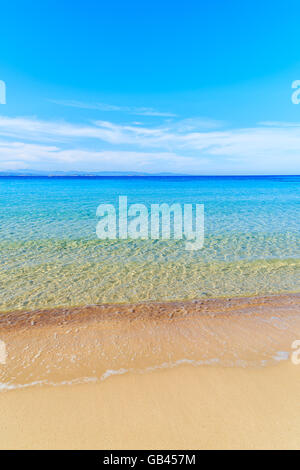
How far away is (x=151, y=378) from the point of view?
4074 millimetres

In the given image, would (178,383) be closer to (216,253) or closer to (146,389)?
(146,389)

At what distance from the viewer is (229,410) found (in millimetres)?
3430

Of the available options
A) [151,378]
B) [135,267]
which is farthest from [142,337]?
[135,267]

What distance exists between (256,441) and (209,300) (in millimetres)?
3961

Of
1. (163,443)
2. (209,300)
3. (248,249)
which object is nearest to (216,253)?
(248,249)

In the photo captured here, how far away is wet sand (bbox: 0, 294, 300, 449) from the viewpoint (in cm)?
311

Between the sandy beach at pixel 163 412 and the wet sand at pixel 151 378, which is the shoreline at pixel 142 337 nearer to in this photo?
the wet sand at pixel 151 378

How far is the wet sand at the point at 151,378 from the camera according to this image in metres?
3.11
